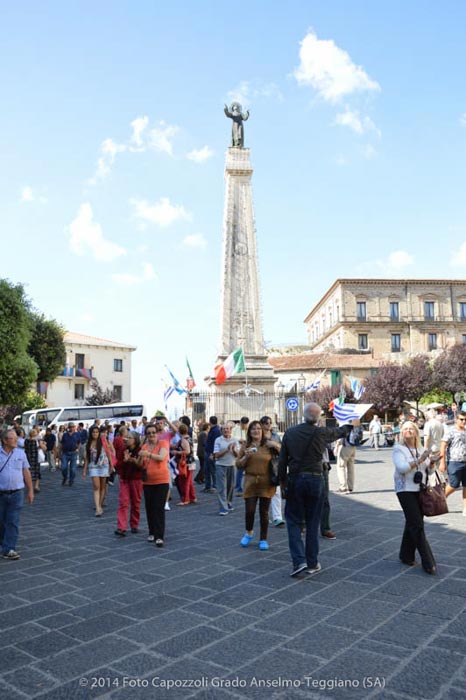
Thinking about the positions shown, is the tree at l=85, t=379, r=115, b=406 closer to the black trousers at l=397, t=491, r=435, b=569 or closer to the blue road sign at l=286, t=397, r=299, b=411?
the blue road sign at l=286, t=397, r=299, b=411

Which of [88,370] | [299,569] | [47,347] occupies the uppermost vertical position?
[88,370]

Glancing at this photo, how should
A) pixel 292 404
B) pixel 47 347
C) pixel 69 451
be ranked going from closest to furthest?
pixel 69 451
pixel 292 404
pixel 47 347

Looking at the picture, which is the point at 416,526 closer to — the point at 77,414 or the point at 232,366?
the point at 232,366

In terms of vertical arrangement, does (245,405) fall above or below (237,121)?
below

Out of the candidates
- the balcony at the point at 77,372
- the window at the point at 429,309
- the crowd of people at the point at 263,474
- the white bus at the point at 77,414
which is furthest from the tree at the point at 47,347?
the window at the point at 429,309

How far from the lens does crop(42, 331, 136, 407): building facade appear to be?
2013 inches

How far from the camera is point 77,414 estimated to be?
1092 inches

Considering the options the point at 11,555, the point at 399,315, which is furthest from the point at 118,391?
the point at 11,555

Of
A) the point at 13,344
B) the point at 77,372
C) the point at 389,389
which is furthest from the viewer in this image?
the point at 77,372

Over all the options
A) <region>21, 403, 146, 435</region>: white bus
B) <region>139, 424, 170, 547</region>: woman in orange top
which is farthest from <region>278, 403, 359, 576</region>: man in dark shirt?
<region>21, 403, 146, 435</region>: white bus

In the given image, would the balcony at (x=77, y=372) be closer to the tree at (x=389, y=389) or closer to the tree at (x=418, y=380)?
the tree at (x=389, y=389)

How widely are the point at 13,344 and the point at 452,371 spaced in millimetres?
35354

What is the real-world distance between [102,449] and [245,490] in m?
3.34

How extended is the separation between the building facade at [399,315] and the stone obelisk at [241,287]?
32.7 m
